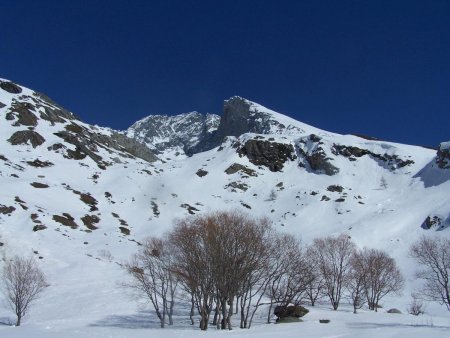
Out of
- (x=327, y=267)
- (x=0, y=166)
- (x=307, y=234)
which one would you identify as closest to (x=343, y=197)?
(x=307, y=234)

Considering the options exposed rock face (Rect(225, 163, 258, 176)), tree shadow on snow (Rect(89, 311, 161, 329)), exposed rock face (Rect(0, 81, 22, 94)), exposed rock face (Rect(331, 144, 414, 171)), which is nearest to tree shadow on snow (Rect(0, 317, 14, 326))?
tree shadow on snow (Rect(89, 311, 161, 329))

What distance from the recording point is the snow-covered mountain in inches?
2362

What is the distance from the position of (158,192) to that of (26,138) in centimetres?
4675

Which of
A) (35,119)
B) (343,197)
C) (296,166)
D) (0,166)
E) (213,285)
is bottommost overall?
(213,285)

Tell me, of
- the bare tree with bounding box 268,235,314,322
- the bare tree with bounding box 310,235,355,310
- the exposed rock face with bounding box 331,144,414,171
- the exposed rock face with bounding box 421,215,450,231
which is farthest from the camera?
the exposed rock face with bounding box 331,144,414,171

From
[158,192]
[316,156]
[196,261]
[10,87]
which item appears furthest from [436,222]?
[10,87]

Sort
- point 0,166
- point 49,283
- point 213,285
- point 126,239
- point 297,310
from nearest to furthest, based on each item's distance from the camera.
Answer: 1. point 213,285
2. point 297,310
3. point 49,283
4. point 126,239
5. point 0,166

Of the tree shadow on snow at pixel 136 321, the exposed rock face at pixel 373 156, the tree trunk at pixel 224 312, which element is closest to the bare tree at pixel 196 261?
the tree trunk at pixel 224 312

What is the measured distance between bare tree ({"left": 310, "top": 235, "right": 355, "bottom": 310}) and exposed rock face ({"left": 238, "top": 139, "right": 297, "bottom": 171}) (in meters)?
74.9

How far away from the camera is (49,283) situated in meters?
50.2

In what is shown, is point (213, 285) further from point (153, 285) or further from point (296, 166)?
point (296, 166)

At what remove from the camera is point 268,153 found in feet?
444

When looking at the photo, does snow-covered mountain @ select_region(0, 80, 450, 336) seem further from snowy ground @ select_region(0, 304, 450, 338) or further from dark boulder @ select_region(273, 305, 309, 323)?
dark boulder @ select_region(273, 305, 309, 323)

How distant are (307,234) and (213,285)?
54.0 meters
